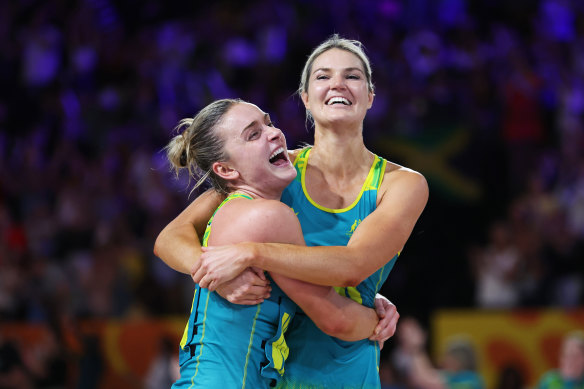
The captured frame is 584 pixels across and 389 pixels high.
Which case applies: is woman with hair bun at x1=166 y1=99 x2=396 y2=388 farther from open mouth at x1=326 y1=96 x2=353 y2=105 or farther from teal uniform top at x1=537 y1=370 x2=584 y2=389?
teal uniform top at x1=537 y1=370 x2=584 y2=389

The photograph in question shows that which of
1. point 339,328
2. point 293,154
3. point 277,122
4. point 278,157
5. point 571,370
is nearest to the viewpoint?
point 339,328

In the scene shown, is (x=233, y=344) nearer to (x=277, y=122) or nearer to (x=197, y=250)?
(x=197, y=250)

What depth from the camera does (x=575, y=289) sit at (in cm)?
729

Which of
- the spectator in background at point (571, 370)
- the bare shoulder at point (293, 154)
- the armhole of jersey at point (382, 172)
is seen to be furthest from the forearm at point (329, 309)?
the spectator in background at point (571, 370)

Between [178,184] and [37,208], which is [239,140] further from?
[37,208]

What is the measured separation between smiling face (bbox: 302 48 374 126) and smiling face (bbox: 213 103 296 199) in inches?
14.6

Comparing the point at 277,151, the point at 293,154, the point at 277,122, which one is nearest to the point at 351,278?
the point at 277,151

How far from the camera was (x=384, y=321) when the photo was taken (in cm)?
329

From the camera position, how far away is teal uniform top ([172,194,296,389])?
279 centimetres

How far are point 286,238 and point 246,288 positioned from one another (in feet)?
0.79

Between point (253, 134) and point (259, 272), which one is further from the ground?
point (253, 134)

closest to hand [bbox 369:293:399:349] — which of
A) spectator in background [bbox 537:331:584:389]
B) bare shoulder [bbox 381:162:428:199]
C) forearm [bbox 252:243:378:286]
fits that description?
forearm [bbox 252:243:378:286]

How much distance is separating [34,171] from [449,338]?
18.0ft

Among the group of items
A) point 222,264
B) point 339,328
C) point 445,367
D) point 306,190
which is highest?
point 306,190
